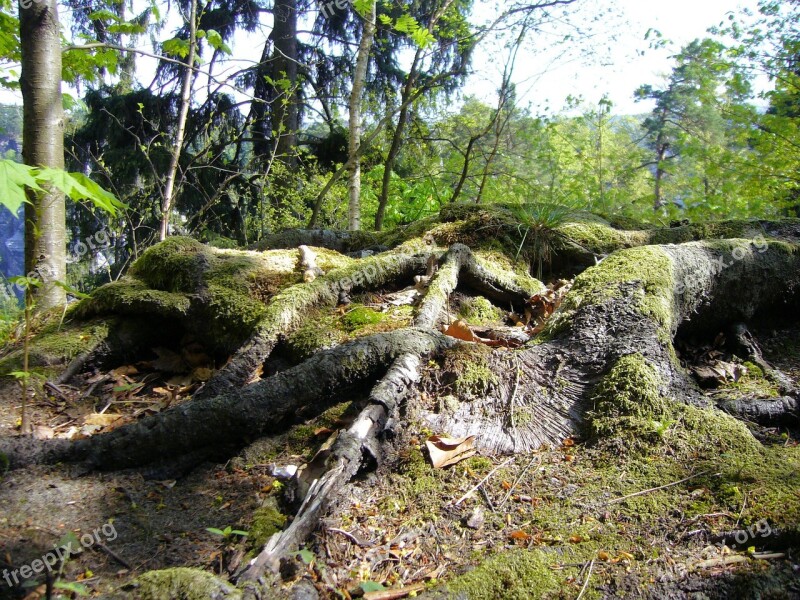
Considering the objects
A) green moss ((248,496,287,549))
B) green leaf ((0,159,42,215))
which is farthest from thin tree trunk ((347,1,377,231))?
green moss ((248,496,287,549))

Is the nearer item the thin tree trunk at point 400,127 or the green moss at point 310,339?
the green moss at point 310,339

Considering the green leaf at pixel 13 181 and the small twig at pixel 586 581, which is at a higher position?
the green leaf at pixel 13 181

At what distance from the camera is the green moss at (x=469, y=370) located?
2697mm

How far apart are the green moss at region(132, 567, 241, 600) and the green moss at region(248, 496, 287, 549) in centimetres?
29

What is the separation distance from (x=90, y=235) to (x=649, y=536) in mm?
13101

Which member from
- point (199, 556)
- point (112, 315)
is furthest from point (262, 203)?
point (199, 556)

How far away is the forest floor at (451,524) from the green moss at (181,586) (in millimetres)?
199

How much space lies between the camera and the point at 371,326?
342cm

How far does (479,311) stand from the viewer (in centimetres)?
410

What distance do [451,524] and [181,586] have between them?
3.36ft

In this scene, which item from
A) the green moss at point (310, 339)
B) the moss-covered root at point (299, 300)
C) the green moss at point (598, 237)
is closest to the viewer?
the moss-covered root at point (299, 300)

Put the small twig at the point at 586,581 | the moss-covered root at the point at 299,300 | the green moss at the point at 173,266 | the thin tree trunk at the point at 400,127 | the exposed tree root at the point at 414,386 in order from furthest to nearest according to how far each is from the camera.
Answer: the thin tree trunk at the point at 400,127 < the green moss at the point at 173,266 < the moss-covered root at the point at 299,300 < the exposed tree root at the point at 414,386 < the small twig at the point at 586,581

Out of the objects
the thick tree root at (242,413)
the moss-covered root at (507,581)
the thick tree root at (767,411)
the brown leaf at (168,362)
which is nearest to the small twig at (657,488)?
the moss-covered root at (507,581)

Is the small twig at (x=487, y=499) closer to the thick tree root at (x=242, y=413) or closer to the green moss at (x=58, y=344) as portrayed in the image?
the thick tree root at (x=242, y=413)
